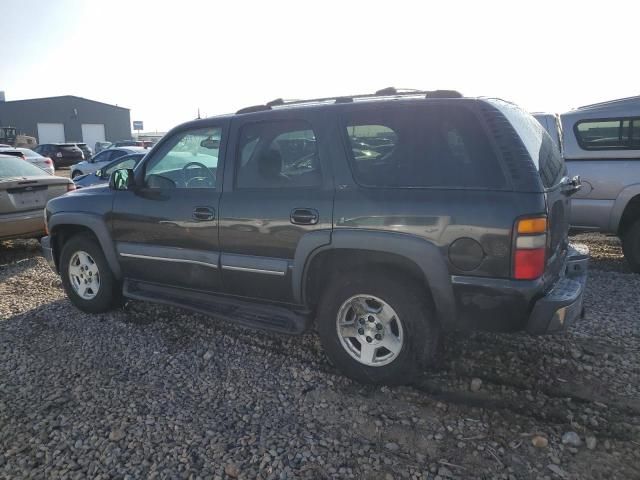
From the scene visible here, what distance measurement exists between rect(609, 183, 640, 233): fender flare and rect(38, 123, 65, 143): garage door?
5365cm

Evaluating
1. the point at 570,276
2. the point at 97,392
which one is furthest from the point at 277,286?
the point at 570,276

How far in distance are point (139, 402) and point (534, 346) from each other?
2928mm

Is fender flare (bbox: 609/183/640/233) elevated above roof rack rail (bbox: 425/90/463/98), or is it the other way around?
roof rack rail (bbox: 425/90/463/98)

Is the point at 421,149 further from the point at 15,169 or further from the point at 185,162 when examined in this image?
the point at 15,169

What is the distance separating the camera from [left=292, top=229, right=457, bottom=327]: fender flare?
112 inches

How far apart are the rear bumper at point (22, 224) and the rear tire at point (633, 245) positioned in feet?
25.2

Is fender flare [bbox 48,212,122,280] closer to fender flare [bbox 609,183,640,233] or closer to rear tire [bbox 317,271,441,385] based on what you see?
rear tire [bbox 317,271,441,385]

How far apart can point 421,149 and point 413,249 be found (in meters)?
0.63

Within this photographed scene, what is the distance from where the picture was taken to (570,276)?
11.0ft

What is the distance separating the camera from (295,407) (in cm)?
306

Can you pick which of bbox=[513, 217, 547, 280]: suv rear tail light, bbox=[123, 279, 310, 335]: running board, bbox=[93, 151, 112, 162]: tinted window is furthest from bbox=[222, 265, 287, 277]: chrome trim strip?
bbox=[93, 151, 112, 162]: tinted window

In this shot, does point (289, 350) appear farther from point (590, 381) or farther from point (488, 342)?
point (590, 381)

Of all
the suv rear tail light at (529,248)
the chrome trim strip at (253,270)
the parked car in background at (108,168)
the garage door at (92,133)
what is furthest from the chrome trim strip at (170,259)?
the garage door at (92,133)

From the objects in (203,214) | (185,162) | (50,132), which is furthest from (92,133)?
(203,214)
